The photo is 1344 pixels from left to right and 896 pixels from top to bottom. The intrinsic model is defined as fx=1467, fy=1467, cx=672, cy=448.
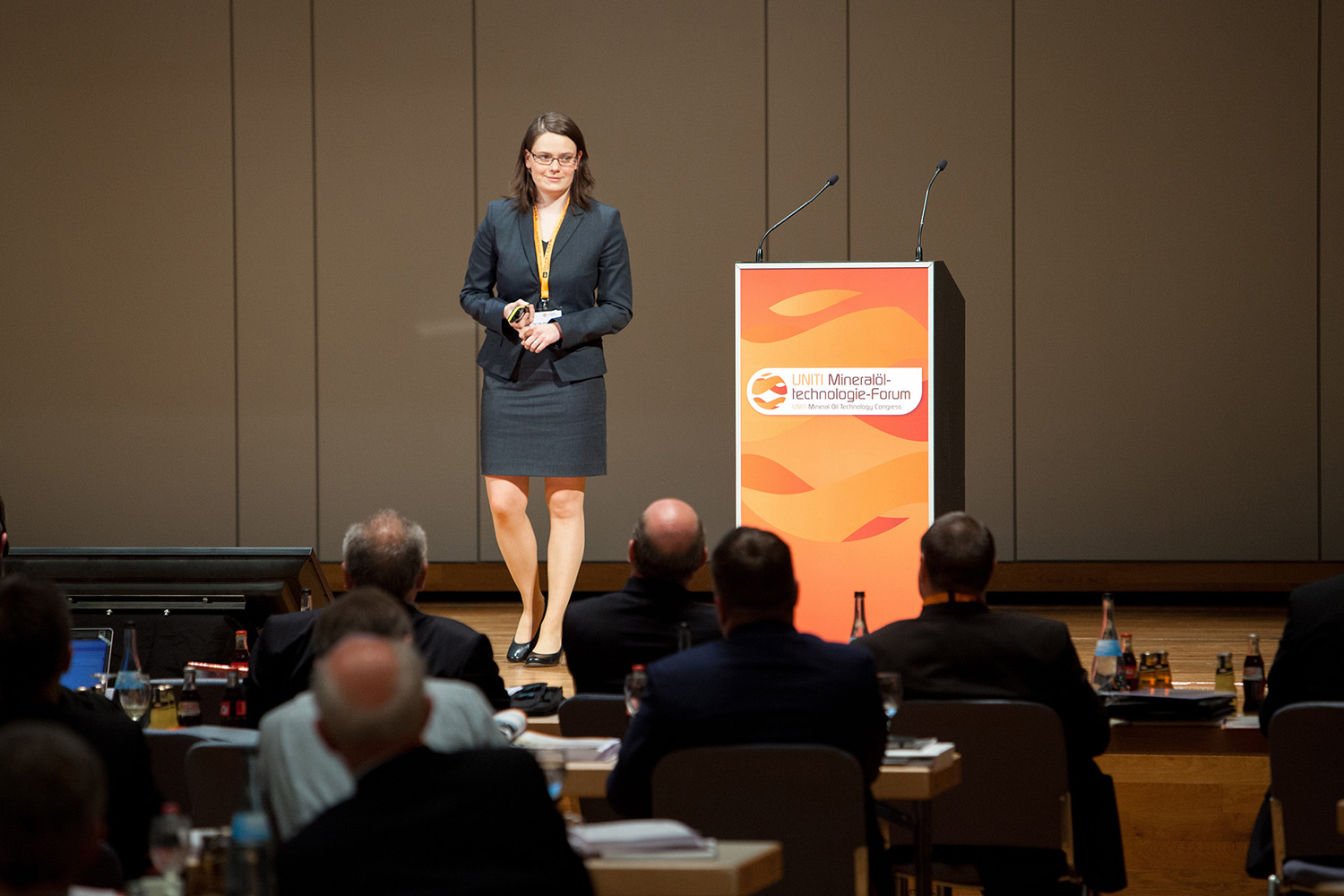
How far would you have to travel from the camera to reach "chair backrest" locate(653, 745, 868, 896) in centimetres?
222

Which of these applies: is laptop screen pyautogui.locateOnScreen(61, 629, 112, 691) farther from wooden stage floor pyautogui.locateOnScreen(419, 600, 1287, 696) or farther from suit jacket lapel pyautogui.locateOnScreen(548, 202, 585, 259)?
suit jacket lapel pyautogui.locateOnScreen(548, 202, 585, 259)

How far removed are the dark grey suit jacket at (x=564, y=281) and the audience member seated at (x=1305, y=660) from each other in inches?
99.0

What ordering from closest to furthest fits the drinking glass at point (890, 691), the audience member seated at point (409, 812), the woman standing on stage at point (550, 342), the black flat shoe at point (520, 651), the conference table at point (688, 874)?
the audience member seated at point (409, 812)
the conference table at point (688, 874)
the drinking glass at point (890, 691)
the woman standing on stage at point (550, 342)
the black flat shoe at point (520, 651)

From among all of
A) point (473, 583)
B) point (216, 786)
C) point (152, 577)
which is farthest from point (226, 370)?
point (216, 786)

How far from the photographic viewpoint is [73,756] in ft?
4.75

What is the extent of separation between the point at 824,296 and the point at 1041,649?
168 centimetres

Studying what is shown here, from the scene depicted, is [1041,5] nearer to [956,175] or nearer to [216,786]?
[956,175]

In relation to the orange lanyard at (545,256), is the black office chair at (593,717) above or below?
below

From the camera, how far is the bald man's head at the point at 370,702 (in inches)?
65.6

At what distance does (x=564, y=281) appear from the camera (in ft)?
16.4

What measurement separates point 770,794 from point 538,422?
2.93 meters

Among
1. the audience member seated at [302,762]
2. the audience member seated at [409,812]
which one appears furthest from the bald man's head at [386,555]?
the audience member seated at [409,812]

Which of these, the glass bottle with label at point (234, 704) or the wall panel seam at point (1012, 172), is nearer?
the glass bottle with label at point (234, 704)

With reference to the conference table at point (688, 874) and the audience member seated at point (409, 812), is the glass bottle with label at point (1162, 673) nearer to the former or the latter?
the conference table at point (688, 874)
